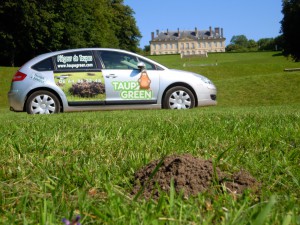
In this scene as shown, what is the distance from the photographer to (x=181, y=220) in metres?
1.21

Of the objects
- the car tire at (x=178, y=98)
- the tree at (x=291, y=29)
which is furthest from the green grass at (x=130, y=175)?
the tree at (x=291, y=29)

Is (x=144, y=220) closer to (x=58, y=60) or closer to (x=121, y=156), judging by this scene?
(x=121, y=156)

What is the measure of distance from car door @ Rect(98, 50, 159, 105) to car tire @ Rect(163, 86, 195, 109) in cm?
29

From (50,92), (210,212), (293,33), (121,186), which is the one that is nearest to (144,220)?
(210,212)

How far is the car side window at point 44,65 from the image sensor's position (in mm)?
9641

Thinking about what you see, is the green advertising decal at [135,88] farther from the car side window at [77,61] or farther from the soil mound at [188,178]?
the soil mound at [188,178]

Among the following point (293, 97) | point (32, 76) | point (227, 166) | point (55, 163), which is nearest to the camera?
point (227, 166)

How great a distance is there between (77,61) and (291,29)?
39674 mm

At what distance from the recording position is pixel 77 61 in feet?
32.7

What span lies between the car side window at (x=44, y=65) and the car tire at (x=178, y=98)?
2.86m

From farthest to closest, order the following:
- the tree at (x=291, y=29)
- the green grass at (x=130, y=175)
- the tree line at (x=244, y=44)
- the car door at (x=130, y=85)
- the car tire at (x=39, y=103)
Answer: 1. the tree line at (x=244, y=44)
2. the tree at (x=291, y=29)
3. the car door at (x=130, y=85)
4. the car tire at (x=39, y=103)
5. the green grass at (x=130, y=175)

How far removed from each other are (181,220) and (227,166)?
2.83 feet

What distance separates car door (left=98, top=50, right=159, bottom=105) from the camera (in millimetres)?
9875

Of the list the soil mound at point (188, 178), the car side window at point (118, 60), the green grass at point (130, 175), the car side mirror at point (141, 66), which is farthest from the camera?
the car side window at point (118, 60)
